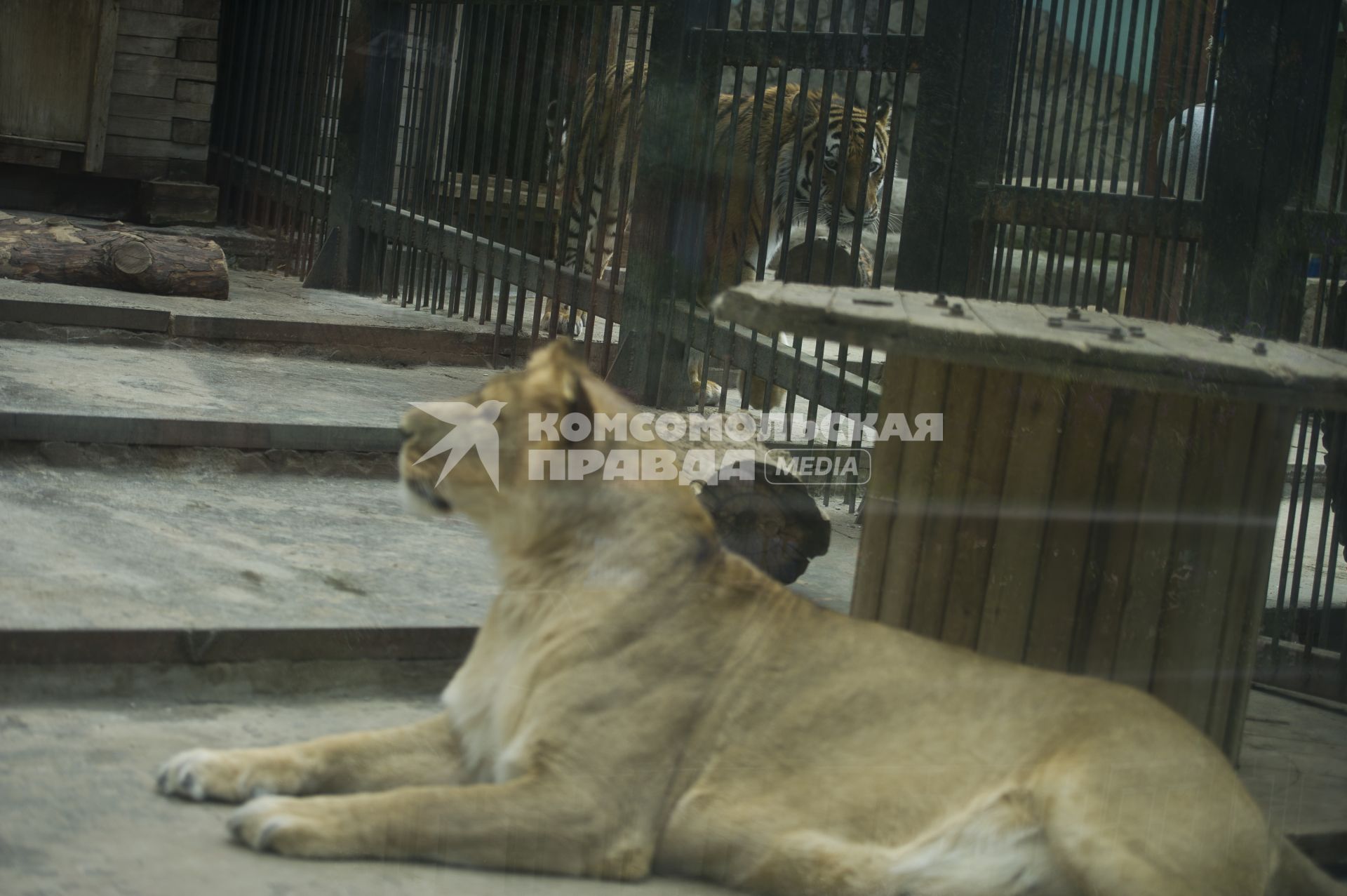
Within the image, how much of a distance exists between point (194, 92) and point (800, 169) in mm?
6366

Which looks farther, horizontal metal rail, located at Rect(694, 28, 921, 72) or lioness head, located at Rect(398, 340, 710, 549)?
horizontal metal rail, located at Rect(694, 28, 921, 72)

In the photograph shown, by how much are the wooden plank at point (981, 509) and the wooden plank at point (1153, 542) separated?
0.32 m

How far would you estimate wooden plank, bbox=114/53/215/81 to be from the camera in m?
11.2

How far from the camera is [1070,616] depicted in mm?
3555

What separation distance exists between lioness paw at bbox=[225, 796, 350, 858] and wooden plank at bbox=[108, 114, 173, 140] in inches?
373

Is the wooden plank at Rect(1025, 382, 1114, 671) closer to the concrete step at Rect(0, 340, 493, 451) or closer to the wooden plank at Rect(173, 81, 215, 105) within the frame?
the concrete step at Rect(0, 340, 493, 451)

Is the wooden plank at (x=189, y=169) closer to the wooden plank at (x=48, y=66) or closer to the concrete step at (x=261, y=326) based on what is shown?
the wooden plank at (x=48, y=66)

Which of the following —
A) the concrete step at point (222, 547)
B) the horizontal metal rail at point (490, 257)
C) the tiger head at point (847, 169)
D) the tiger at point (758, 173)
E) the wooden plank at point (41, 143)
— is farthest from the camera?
the wooden plank at point (41, 143)

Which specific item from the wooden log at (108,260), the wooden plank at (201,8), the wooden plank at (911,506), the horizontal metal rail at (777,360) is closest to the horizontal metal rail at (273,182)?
the wooden plank at (201,8)

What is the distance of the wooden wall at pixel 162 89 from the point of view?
1122 centimetres

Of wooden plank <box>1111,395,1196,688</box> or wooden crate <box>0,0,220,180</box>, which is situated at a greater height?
wooden crate <box>0,0,220,180</box>

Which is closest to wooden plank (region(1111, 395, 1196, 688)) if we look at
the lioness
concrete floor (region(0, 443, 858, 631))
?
the lioness

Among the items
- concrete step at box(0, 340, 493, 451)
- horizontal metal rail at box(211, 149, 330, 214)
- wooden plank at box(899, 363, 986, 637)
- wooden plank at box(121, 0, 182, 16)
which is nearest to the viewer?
wooden plank at box(899, 363, 986, 637)

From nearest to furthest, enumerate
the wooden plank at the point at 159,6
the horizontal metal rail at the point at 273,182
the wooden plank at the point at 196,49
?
1. the horizontal metal rail at the point at 273,182
2. the wooden plank at the point at 159,6
3. the wooden plank at the point at 196,49
